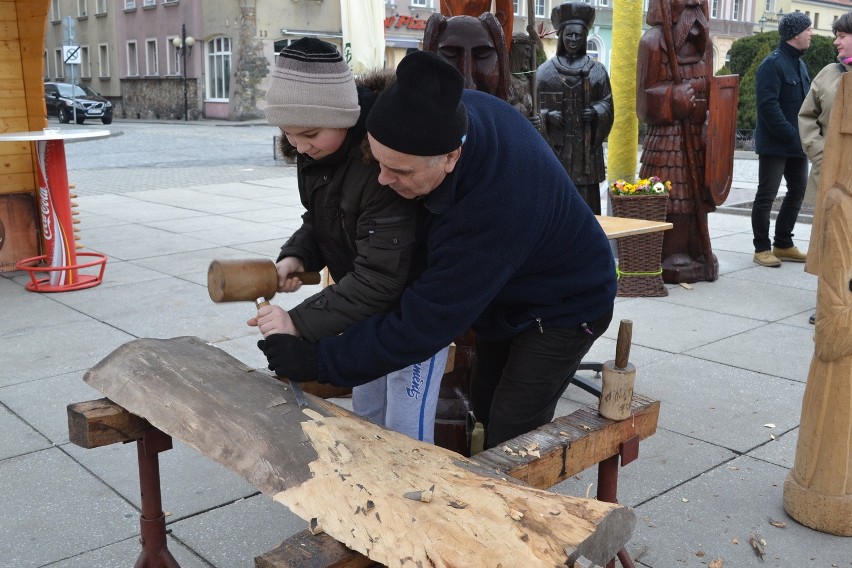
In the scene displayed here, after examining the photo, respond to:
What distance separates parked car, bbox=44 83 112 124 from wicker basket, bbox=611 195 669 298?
23.8 m

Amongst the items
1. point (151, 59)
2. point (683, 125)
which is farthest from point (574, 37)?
point (151, 59)

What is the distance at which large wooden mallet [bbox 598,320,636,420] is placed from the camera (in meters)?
2.22

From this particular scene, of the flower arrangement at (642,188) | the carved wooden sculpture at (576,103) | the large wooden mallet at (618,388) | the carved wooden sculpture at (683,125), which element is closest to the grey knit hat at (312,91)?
the large wooden mallet at (618,388)

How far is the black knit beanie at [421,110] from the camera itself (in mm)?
1804

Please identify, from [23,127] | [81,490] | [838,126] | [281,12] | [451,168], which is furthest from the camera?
[281,12]

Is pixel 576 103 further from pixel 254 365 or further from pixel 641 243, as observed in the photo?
pixel 254 365

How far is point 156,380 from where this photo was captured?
2.16 metres

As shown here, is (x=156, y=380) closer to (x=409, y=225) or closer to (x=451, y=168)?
(x=409, y=225)

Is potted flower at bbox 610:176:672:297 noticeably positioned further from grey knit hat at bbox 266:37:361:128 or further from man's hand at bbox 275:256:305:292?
grey knit hat at bbox 266:37:361:128

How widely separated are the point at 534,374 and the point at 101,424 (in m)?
1.14

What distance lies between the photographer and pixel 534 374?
2396 millimetres

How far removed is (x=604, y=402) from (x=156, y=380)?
1.15 m

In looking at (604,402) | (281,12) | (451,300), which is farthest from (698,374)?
(281,12)

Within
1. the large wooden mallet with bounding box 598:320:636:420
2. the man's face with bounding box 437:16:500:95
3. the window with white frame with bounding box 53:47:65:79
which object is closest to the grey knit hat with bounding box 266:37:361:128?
the large wooden mallet with bounding box 598:320:636:420
